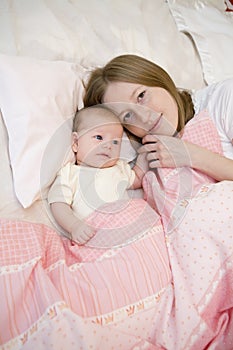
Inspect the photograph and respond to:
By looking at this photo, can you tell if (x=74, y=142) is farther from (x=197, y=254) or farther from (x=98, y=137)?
(x=197, y=254)

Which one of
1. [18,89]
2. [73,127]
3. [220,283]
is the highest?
[18,89]

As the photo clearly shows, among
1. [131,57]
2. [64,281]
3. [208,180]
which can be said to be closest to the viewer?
[64,281]

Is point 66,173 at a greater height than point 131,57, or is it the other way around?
point 131,57

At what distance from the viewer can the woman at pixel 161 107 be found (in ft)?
3.75

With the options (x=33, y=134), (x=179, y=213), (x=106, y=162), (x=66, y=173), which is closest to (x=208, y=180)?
(x=179, y=213)

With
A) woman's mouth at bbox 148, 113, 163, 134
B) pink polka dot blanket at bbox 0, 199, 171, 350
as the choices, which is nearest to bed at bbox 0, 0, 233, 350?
pink polka dot blanket at bbox 0, 199, 171, 350

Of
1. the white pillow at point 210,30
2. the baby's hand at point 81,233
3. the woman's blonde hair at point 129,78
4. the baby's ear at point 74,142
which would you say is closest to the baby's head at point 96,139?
the baby's ear at point 74,142

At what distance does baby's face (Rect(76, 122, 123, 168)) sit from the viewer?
1.15 meters

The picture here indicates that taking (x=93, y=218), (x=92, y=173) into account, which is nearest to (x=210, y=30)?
(x=92, y=173)

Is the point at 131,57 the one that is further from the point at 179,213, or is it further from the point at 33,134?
the point at 179,213

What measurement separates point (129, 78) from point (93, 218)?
0.44 m

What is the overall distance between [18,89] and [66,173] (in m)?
0.26

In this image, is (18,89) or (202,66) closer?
(18,89)

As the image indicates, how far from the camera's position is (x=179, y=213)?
1042 mm
